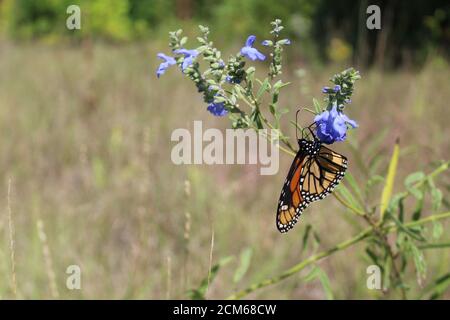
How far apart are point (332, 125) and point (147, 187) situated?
2562 mm

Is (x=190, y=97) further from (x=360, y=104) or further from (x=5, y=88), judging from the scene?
(x=5, y=88)

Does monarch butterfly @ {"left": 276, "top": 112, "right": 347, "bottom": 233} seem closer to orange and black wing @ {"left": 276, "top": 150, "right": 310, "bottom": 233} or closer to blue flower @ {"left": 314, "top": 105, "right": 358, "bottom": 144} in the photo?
orange and black wing @ {"left": 276, "top": 150, "right": 310, "bottom": 233}

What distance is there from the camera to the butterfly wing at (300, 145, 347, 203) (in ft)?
4.54

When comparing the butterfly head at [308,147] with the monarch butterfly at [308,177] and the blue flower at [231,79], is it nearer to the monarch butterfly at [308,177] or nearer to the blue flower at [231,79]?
the monarch butterfly at [308,177]

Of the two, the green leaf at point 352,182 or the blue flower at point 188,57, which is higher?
the blue flower at point 188,57

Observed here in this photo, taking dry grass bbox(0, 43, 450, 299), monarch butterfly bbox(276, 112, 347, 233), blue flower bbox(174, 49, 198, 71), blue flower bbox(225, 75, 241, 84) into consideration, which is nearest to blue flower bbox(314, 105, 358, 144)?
monarch butterfly bbox(276, 112, 347, 233)

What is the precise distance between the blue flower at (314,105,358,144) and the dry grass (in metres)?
0.71

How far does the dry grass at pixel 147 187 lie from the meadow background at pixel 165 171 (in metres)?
0.01

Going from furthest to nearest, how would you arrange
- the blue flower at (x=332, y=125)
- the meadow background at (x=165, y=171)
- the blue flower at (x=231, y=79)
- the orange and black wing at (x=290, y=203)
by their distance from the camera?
the meadow background at (x=165, y=171), the orange and black wing at (x=290, y=203), the blue flower at (x=231, y=79), the blue flower at (x=332, y=125)

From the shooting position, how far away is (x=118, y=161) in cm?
431

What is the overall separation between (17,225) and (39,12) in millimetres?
10690

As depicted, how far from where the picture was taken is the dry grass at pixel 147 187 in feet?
9.52

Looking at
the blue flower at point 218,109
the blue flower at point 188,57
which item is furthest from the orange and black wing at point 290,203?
the blue flower at point 188,57
